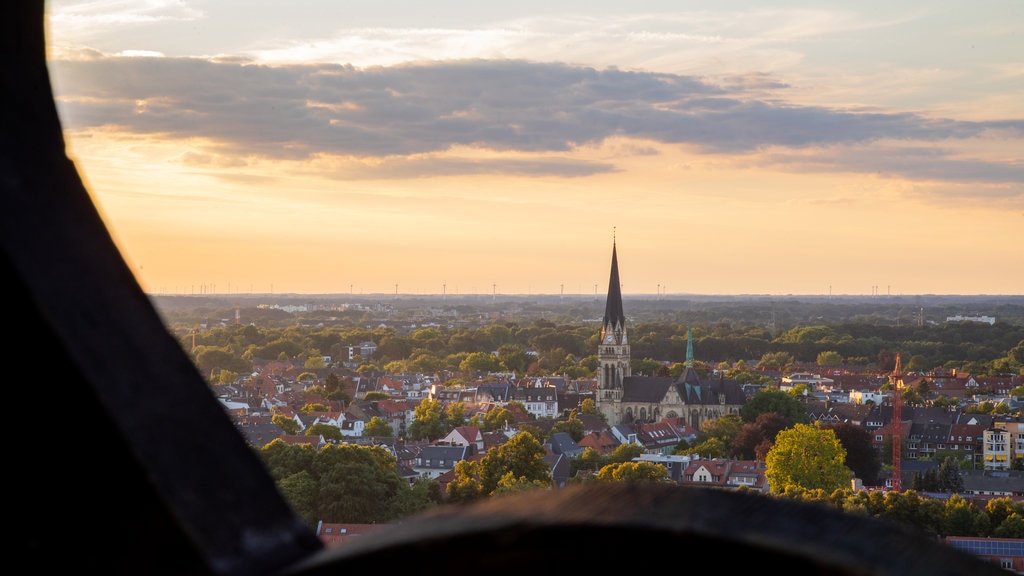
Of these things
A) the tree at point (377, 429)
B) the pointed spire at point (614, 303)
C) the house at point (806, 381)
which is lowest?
the tree at point (377, 429)

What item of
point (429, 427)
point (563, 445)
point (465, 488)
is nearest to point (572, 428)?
point (429, 427)

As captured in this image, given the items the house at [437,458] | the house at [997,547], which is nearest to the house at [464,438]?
the house at [437,458]

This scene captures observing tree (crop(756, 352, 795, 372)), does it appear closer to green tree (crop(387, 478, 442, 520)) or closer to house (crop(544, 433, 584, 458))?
house (crop(544, 433, 584, 458))

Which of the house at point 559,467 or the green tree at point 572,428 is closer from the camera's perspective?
the house at point 559,467

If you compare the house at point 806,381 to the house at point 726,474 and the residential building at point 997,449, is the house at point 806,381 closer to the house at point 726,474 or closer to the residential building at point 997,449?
the residential building at point 997,449

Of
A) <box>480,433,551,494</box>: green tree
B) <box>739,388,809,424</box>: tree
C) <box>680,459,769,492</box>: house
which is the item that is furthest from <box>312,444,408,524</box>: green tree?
<box>739,388,809,424</box>: tree

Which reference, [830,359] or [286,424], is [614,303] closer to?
[286,424]
